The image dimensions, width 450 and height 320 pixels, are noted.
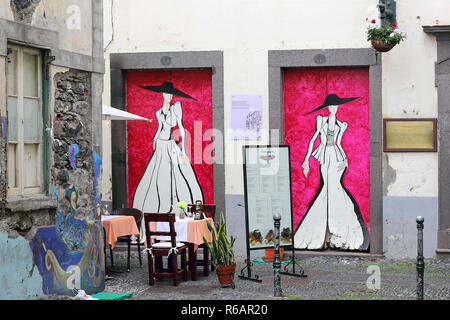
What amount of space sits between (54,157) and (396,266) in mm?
5641

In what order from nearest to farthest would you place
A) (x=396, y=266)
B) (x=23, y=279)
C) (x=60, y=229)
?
(x=23, y=279) → (x=60, y=229) → (x=396, y=266)

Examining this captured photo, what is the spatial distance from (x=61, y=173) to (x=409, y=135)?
593 cm

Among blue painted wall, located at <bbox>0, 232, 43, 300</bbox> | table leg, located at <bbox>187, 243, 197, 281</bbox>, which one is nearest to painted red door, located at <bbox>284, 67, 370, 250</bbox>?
table leg, located at <bbox>187, 243, 197, 281</bbox>

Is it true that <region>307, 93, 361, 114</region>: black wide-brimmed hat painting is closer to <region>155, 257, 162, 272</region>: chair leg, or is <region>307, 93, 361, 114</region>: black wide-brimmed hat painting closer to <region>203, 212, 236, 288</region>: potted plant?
<region>203, 212, 236, 288</region>: potted plant

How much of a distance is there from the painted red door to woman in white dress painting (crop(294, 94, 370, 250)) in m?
0.07

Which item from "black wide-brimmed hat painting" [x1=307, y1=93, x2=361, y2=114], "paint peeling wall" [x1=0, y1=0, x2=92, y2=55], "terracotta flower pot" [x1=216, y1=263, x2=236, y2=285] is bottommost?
"terracotta flower pot" [x1=216, y1=263, x2=236, y2=285]

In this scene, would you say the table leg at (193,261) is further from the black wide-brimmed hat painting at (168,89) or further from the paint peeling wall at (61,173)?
the black wide-brimmed hat painting at (168,89)

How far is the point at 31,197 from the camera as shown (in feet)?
26.5

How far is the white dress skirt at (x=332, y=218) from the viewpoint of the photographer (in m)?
12.4

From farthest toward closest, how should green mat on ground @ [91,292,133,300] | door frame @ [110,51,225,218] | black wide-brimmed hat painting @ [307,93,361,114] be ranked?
door frame @ [110,51,225,218] → black wide-brimmed hat painting @ [307,93,361,114] → green mat on ground @ [91,292,133,300]

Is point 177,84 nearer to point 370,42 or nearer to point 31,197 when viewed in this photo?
point 370,42

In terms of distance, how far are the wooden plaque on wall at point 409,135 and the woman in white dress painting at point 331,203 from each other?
802 mm

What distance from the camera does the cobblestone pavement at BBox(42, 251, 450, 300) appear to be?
902 centimetres
